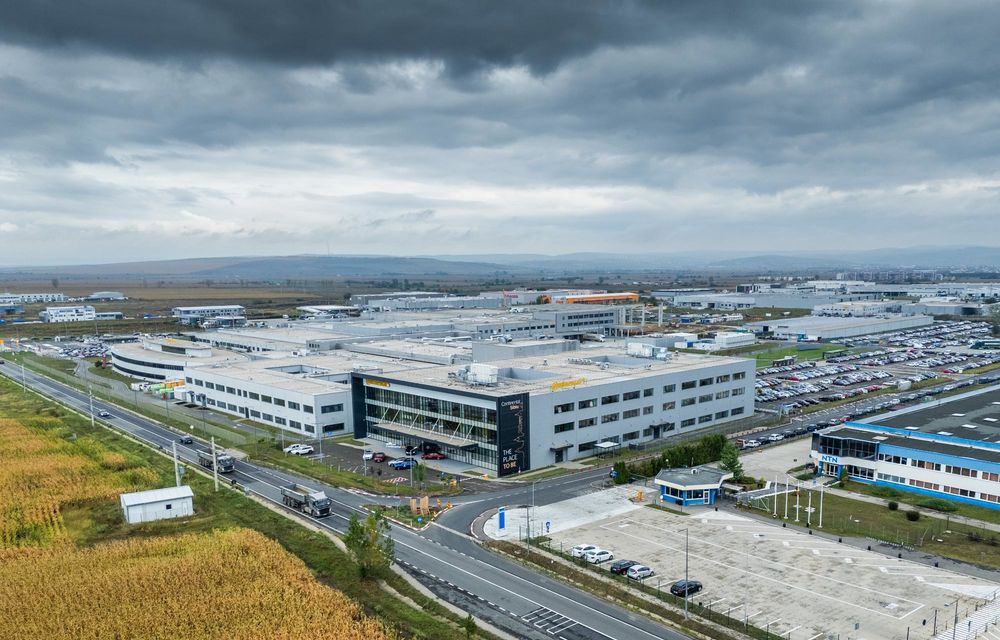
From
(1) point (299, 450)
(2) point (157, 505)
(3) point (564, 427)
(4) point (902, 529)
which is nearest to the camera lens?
(4) point (902, 529)

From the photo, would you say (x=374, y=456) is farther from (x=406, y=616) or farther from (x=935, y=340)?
(x=935, y=340)

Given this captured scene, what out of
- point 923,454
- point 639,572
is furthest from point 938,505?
point 639,572

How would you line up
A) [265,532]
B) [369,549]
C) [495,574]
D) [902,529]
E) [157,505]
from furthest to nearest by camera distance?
[157,505] < [265,532] < [902,529] < [495,574] < [369,549]

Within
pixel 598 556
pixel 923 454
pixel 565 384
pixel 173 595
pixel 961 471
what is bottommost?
pixel 598 556

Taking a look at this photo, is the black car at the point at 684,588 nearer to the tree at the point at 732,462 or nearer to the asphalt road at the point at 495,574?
the asphalt road at the point at 495,574

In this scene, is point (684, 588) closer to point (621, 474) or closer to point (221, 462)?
point (621, 474)

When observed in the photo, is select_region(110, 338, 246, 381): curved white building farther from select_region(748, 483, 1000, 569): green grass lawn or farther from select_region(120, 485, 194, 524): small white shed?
select_region(748, 483, 1000, 569): green grass lawn

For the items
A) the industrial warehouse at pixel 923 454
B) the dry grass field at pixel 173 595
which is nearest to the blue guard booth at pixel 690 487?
the industrial warehouse at pixel 923 454
